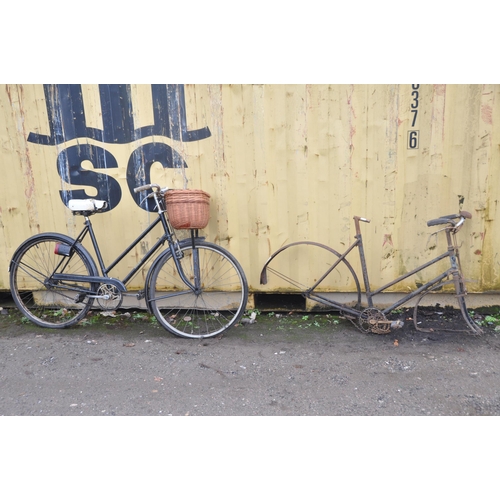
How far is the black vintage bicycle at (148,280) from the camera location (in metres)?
3.51

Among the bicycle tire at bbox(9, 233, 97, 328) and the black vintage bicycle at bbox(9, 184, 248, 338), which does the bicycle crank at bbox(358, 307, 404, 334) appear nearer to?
the black vintage bicycle at bbox(9, 184, 248, 338)

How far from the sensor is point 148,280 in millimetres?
3475

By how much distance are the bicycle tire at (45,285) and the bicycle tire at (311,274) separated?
212 centimetres

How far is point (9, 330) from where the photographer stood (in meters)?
3.82

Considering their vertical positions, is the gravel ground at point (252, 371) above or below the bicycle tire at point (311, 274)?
below

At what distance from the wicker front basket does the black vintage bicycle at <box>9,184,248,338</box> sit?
12cm

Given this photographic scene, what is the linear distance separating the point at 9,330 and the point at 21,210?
137 centimetres

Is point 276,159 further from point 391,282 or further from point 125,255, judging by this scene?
point 125,255

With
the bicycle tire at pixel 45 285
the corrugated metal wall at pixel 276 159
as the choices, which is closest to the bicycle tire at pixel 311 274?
the corrugated metal wall at pixel 276 159

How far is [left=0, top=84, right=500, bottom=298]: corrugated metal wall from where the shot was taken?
11.8 ft

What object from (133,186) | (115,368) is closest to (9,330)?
(115,368)

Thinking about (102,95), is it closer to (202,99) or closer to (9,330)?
(202,99)

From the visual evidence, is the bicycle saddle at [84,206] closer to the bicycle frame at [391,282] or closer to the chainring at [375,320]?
the bicycle frame at [391,282]

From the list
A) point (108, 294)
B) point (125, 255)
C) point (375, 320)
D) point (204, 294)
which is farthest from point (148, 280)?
point (375, 320)
